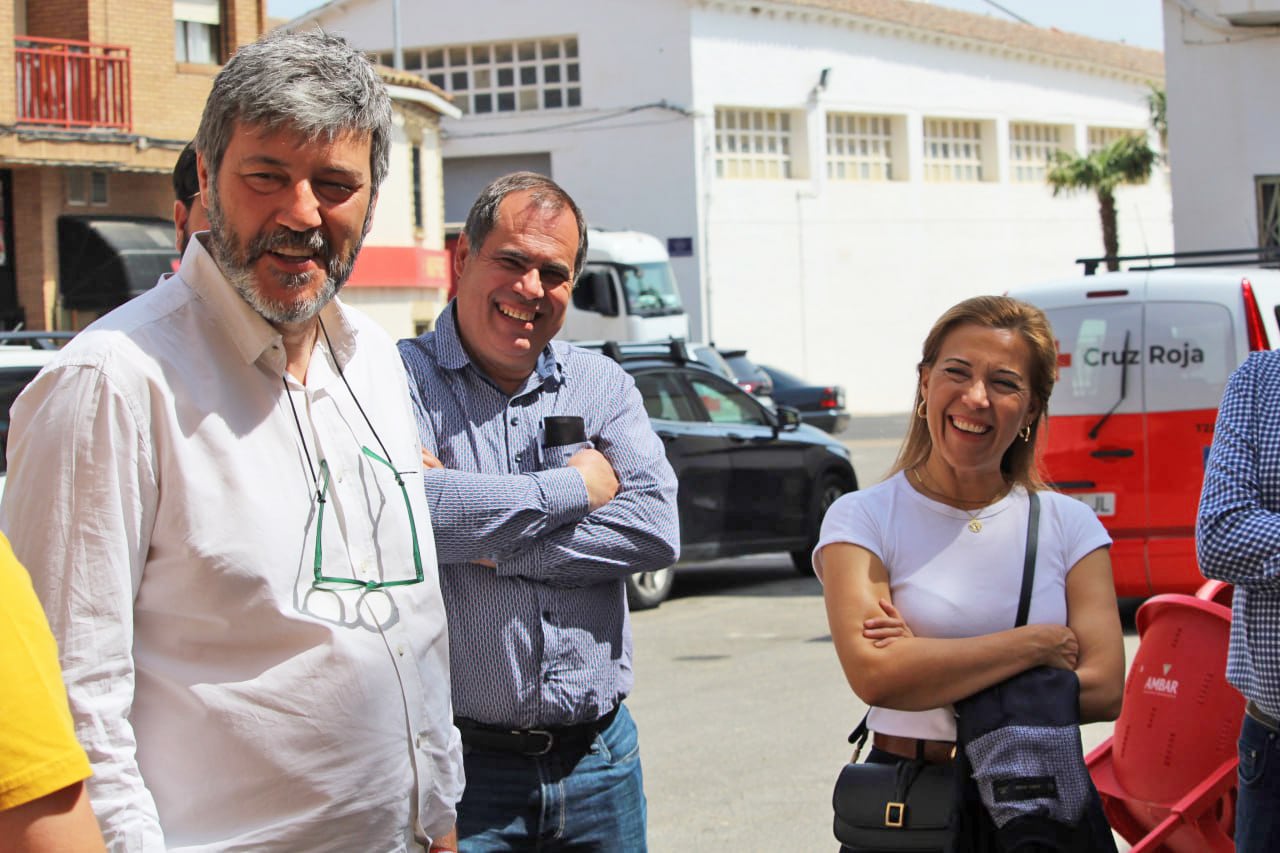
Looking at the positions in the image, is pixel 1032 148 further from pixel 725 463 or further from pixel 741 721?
pixel 741 721

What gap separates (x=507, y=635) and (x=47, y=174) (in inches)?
945

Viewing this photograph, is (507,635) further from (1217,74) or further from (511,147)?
(511,147)

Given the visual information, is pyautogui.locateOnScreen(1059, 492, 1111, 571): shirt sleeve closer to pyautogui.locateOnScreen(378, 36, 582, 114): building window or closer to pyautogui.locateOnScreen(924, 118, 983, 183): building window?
pyautogui.locateOnScreen(378, 36, 582, 114): building window

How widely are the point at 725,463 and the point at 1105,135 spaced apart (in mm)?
43667

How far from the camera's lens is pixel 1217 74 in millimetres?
18031

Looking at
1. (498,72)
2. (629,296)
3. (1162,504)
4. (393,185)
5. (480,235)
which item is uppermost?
(498,72)

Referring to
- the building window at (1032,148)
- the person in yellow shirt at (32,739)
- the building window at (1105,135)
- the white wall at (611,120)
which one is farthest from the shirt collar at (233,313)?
the building window at (1105,135)

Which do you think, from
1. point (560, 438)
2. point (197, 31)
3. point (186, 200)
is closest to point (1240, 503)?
point (560, 438)

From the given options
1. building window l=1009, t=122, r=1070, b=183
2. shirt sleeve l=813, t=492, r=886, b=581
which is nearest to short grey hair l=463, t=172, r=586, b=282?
shirt sleeve l=813, t=492, r=886, b=581

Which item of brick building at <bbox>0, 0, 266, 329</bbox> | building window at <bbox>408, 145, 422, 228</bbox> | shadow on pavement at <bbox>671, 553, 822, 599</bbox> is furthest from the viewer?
building window at <bbox>408, 145, 422, 228</bbox>

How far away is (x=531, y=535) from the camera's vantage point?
3316 millimetres

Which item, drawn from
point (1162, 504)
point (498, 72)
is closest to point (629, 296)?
point (498, 72)

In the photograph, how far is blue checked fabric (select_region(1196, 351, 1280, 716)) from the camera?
3.42 meters

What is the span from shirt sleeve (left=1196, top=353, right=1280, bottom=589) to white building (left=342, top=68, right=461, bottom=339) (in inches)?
1190
